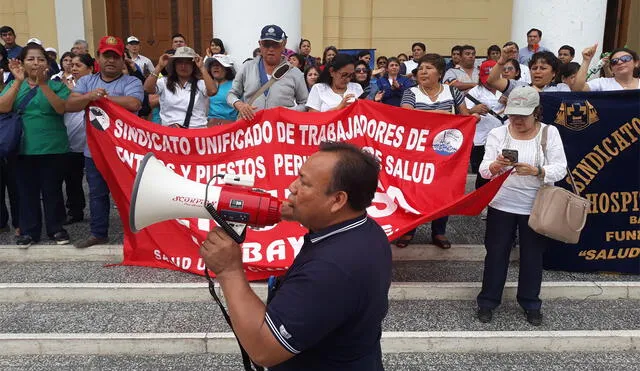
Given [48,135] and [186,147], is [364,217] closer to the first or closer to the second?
[186,147]

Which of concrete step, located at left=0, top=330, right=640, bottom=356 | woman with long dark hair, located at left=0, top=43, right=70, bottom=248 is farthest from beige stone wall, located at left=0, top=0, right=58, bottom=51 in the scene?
concrete step, located at left=0, top=330, right=640, bottom=356

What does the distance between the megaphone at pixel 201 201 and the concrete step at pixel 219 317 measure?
230 centimetres

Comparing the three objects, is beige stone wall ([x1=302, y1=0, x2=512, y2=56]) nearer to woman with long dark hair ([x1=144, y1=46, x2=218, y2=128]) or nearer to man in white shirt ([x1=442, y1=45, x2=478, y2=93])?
man in white shirt ([x1=442, y1=45, x2=478, y2=93])

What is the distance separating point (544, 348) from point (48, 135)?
4415 mm

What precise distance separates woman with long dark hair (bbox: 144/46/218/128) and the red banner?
0.65 meters

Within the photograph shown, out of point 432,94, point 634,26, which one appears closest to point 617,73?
point 432,94

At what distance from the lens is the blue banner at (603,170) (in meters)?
4.83

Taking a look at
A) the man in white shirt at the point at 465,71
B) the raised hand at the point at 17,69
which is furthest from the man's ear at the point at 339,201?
the man in white shirt at the point at 465,71

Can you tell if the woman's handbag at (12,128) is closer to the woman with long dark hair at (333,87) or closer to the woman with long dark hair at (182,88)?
the woman with long dark hair at (182,88)

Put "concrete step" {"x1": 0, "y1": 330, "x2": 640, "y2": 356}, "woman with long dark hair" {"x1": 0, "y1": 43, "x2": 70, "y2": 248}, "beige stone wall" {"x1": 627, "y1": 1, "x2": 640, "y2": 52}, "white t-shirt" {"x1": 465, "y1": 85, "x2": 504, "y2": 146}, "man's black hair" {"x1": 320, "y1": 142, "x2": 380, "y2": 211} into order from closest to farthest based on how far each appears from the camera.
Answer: "man's black hair" {"x1": 320, "y1": 142, "x2": 380, "y2": 211} < "concrete step" {"x1": 0, "y1": 330, "x2": 640, "y2": 356} < "woman with long dark hair" {"x1": 0, "y1": 43, "x2": 70, "y2": 248} < "white t-shirt" {"x1": 465, "y1": 85, "x2": 504, "y2": 146} < "beige stone wall" {"x1": 627, "y1": 1, "x2": 640, "y2": 52}

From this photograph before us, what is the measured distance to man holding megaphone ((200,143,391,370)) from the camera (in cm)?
164

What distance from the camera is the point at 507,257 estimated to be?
13.8 ft

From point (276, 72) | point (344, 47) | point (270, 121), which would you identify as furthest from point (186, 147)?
point (344, 47)

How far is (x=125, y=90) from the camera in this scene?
5.27 metres
